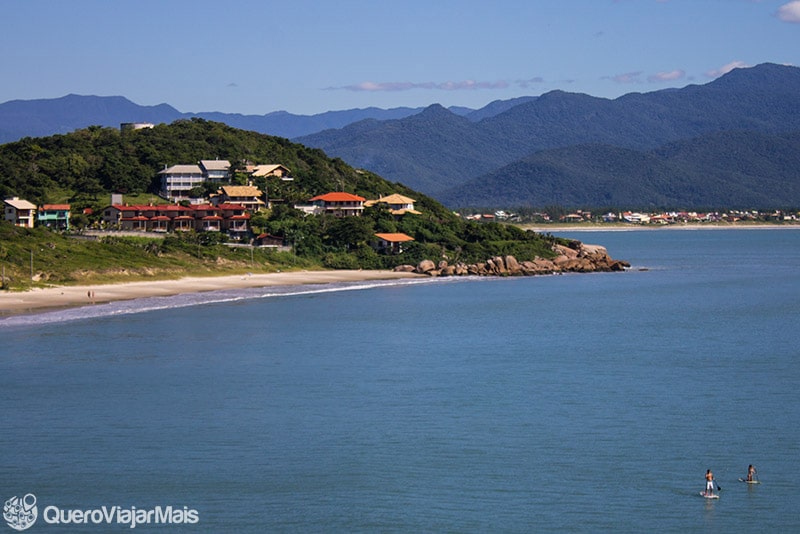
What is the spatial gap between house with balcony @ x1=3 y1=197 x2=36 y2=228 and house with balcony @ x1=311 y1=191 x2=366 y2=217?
76.7 feet

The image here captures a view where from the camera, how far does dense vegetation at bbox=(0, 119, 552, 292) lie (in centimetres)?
6644

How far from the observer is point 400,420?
2903 centimetres

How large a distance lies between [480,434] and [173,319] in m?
25.7

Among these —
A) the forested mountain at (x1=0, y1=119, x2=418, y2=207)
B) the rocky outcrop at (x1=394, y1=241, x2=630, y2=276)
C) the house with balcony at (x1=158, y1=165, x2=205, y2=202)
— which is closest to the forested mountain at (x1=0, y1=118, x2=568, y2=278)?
the forested mountain at (x1=0, y1=119, x2=418, y2=207)

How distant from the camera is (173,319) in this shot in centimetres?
5012

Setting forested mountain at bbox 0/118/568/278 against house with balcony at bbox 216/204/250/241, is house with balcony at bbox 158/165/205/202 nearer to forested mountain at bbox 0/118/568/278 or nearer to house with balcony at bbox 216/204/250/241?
forested mountain at bbox 0/118/568/278

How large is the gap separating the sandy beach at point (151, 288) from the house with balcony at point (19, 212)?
51.5ft

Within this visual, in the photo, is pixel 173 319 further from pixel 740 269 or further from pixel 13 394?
pixel 740 269

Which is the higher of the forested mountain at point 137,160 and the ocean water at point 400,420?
the forested mountain at point 137,160

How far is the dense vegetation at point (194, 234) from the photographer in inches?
2616

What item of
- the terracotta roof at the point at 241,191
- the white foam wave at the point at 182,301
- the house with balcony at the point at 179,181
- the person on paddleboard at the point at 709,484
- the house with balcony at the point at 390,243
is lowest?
the person on paddleboard at the point at 709,484

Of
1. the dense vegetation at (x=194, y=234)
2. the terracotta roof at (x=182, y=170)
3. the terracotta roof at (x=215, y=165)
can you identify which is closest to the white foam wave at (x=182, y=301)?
the dense vegetation at (x=194, y=234)

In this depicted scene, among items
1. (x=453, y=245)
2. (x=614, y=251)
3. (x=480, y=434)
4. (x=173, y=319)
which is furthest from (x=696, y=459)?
(x=614, y=251)

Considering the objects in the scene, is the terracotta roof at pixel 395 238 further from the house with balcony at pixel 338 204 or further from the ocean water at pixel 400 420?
the ocean water at pixel 400 420
